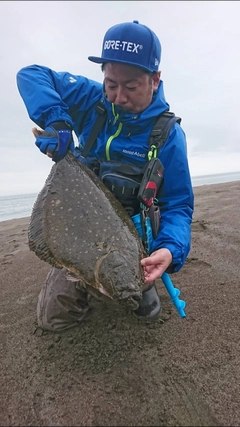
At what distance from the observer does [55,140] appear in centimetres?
240

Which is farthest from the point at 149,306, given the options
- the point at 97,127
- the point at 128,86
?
the point at 128,86

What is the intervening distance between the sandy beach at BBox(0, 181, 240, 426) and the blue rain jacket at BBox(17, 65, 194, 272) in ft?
1.98

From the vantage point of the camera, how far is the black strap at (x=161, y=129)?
271 cm

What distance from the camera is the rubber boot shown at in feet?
8.17

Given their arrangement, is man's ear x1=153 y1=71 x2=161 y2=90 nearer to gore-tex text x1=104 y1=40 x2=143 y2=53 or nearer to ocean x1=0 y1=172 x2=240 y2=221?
gore-tex text x1=104 y1=40 x2=143 y2=53

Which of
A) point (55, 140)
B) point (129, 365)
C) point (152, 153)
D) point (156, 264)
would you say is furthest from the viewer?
point (152, 153)

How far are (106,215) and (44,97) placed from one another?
1.16 meters

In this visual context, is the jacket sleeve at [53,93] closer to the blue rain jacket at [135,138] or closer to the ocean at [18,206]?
the blue rain jacket at [135,138]

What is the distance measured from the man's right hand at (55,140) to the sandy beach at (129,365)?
4.23 ft

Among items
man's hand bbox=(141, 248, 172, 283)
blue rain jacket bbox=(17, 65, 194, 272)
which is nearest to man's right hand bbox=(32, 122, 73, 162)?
blue rain jacket bbox=(17, 65, 194, 272)

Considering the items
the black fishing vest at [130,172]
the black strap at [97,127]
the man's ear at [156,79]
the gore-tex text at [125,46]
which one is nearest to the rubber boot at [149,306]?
the black fishing vest at [130,172]

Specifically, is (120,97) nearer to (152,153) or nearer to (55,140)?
(152,153)

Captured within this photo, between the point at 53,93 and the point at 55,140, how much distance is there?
54 centimetres

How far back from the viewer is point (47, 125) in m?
2.52
